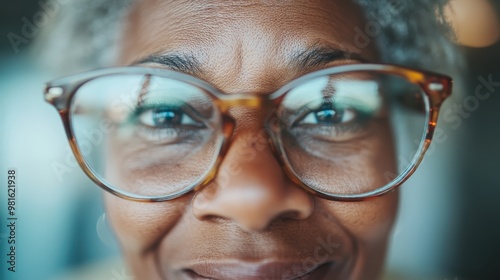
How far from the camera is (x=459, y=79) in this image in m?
0.90

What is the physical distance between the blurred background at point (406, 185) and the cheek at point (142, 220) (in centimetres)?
4

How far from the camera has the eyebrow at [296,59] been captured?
723 mm

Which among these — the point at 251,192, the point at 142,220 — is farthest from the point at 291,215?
the point at 142,220

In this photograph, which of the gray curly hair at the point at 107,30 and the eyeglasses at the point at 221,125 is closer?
the eyeglasses at the point at 221,125

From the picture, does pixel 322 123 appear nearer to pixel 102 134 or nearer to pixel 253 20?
pixel 253 20

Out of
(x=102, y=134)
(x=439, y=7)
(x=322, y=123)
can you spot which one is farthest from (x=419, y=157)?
(x=102, y=134)

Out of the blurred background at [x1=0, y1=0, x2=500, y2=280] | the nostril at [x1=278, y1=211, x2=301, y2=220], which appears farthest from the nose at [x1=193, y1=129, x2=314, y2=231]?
the blurred background at [x1=0, y1=0, x2=500, y2=280]

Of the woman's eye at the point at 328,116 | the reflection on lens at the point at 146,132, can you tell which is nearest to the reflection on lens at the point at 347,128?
the woman's eye at the point at 328,116

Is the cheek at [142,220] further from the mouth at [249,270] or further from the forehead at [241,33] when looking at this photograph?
the forehead at [241,33]

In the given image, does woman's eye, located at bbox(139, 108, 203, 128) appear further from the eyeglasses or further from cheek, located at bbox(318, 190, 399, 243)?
cheek, located at bbox(318, 190, 399, 243)

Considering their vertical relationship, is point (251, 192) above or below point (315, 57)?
below

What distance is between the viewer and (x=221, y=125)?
72cm

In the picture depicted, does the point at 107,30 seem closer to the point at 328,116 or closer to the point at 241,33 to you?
the point at 241,33

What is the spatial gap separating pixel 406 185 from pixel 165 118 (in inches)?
15.6
